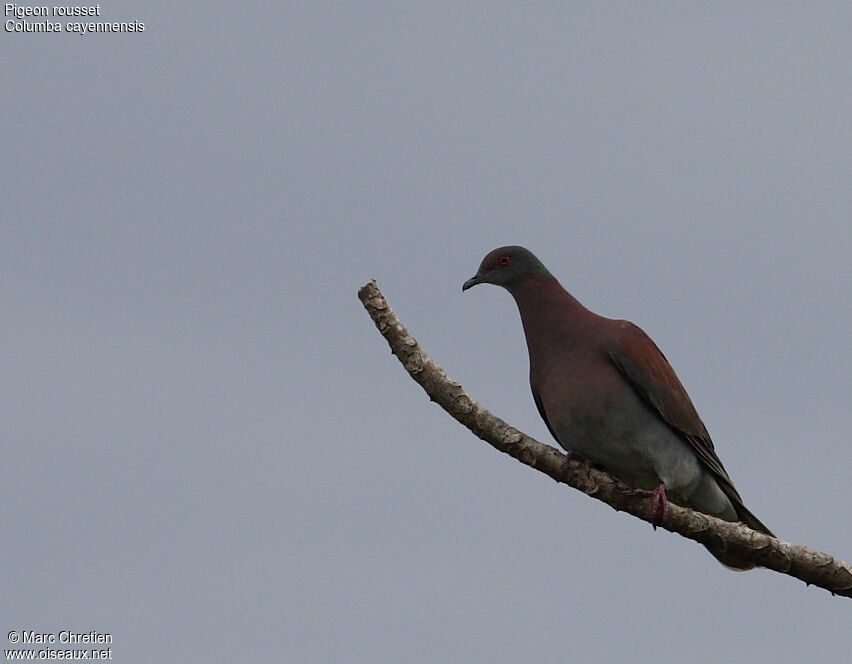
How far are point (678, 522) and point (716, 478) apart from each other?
4.69 feet

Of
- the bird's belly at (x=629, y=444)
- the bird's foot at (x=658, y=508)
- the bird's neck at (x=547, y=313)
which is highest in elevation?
the bird's neck at (x=547, y=313)

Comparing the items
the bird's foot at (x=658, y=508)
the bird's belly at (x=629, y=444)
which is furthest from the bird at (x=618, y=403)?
the bird's foot at (x=658, y=508)

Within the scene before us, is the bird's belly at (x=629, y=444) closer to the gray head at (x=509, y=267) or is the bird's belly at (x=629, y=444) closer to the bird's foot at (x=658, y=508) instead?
the bird's foot at (x=658, y=508)

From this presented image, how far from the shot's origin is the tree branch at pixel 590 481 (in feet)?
22.0

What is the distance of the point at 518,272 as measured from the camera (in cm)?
893

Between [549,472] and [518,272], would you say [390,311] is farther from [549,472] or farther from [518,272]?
[518,272]

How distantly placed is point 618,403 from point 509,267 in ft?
4.52

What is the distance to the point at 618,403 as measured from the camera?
820cm

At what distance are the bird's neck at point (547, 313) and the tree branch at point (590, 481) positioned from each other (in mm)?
1189

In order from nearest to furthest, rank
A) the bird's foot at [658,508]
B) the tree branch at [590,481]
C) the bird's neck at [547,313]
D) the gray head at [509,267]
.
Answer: the tree branch at [590,481] < the bird's foot at [658,508] < the bird's neck at [547,313] < the gray head at [509,267]

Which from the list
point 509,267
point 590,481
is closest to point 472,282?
point 509,267

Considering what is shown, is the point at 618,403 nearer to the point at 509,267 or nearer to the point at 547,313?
the point at 547,313

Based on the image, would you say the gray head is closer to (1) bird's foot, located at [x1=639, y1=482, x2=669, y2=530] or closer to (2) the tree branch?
(2) the tree branch

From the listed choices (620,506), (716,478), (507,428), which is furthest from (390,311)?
(716,478)
